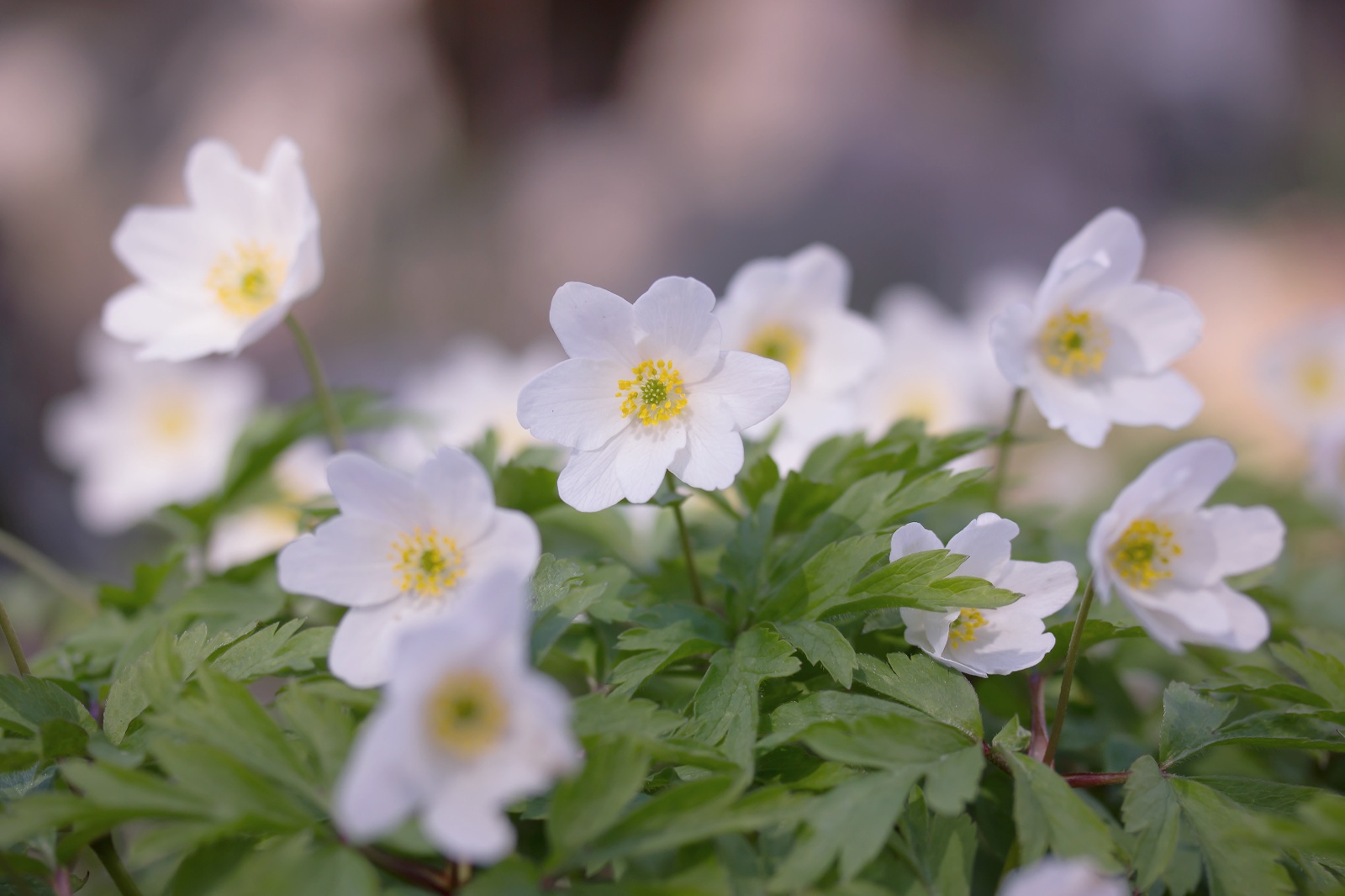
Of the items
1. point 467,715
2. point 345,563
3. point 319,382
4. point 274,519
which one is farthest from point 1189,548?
point 274,519

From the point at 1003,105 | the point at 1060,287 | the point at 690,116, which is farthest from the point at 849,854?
the point at 1003,105

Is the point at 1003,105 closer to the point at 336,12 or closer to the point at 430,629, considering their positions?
the point at 336,12

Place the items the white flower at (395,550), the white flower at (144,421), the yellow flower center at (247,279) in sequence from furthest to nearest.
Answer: the white flower at (144,421) → the yellow flower center at (247,279) → the white flower at (395,550)

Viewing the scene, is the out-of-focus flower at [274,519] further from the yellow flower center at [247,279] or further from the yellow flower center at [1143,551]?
the yellow flower center at [1143,551]

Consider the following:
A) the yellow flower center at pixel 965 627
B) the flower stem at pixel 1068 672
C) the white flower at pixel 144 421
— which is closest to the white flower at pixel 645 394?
the yellow flower center at pixel 965 627

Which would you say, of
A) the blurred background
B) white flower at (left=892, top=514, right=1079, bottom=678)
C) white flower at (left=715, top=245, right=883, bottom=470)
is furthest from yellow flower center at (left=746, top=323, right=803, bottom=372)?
the blurred background

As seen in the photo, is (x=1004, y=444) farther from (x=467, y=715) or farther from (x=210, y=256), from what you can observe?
(x=210, y=256)
